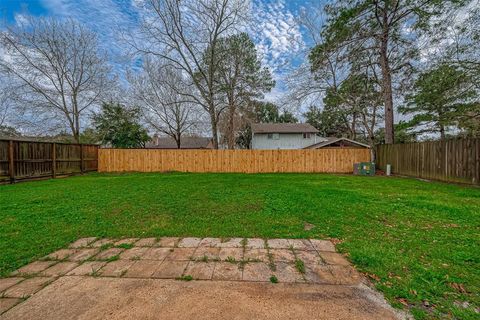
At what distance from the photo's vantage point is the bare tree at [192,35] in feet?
39.3

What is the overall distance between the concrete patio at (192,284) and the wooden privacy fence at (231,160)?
966cm

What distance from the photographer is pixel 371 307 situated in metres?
1.52

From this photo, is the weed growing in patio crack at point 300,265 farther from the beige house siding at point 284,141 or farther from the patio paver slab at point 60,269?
the beige house siding at point 284,141

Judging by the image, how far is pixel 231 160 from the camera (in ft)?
40.1

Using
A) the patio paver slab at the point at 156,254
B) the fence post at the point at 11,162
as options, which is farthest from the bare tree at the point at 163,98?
the patio paver slab at the point at 156,254

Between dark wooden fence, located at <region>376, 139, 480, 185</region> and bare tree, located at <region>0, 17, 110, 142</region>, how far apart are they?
19077 millimetres

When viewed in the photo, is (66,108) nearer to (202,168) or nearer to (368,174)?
(202,168)

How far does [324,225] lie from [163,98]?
685 inches

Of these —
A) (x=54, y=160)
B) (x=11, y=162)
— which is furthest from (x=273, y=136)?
(x=11, y=162)

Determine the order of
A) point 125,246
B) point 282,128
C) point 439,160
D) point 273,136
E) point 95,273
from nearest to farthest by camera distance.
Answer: point 95,273
point 125,246
point 439,160
point 273,136
point 282,128

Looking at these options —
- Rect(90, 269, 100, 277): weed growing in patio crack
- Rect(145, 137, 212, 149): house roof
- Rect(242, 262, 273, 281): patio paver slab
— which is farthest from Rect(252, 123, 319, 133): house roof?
Rect(90, 269, 100, 277): weed growing in patio crack

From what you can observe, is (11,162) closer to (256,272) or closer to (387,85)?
(256,272)

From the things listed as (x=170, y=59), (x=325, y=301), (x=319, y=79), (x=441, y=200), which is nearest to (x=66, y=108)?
(x=170, y=59)

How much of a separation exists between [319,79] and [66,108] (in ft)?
57.6
